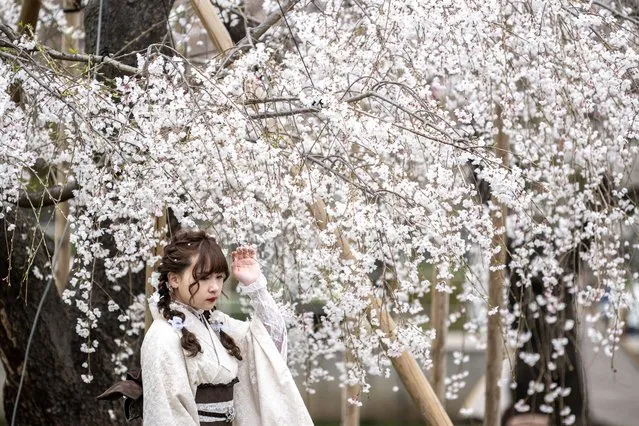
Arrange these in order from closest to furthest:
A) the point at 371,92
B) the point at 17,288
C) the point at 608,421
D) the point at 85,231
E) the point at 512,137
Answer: the point at 371,92
the point at 85,231
the point at 17,288
the point at 512,137
the point at 608,421

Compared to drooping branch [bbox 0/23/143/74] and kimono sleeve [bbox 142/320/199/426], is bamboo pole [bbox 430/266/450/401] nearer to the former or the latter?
drooping branch [bbox 0/23/143/74]

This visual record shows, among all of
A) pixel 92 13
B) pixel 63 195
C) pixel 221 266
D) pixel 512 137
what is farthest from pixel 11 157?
pixel 512 137

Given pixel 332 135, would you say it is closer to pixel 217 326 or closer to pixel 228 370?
pixel 217 326

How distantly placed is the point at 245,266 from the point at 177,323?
0.32 m

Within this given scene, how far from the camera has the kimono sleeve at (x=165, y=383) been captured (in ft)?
9.48

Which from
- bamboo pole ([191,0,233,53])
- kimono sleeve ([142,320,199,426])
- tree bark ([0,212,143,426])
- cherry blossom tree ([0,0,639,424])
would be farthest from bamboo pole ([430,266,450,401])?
kimono sleeve ([142,320,199,426])

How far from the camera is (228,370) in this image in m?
3.08

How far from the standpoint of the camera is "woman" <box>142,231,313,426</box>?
9.61 ft

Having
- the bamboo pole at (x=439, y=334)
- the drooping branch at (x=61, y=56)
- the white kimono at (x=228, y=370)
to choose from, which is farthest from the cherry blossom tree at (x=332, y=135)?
the bamboo pole at (x=439, y=334)

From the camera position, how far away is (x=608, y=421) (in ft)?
35.7

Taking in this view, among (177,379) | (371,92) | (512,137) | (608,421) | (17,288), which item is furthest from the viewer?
(608,421)

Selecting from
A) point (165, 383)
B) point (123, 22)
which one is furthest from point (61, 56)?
point (165, 383)

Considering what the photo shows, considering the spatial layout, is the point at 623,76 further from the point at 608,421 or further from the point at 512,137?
the point at 608,421

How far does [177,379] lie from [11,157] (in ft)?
4.35
